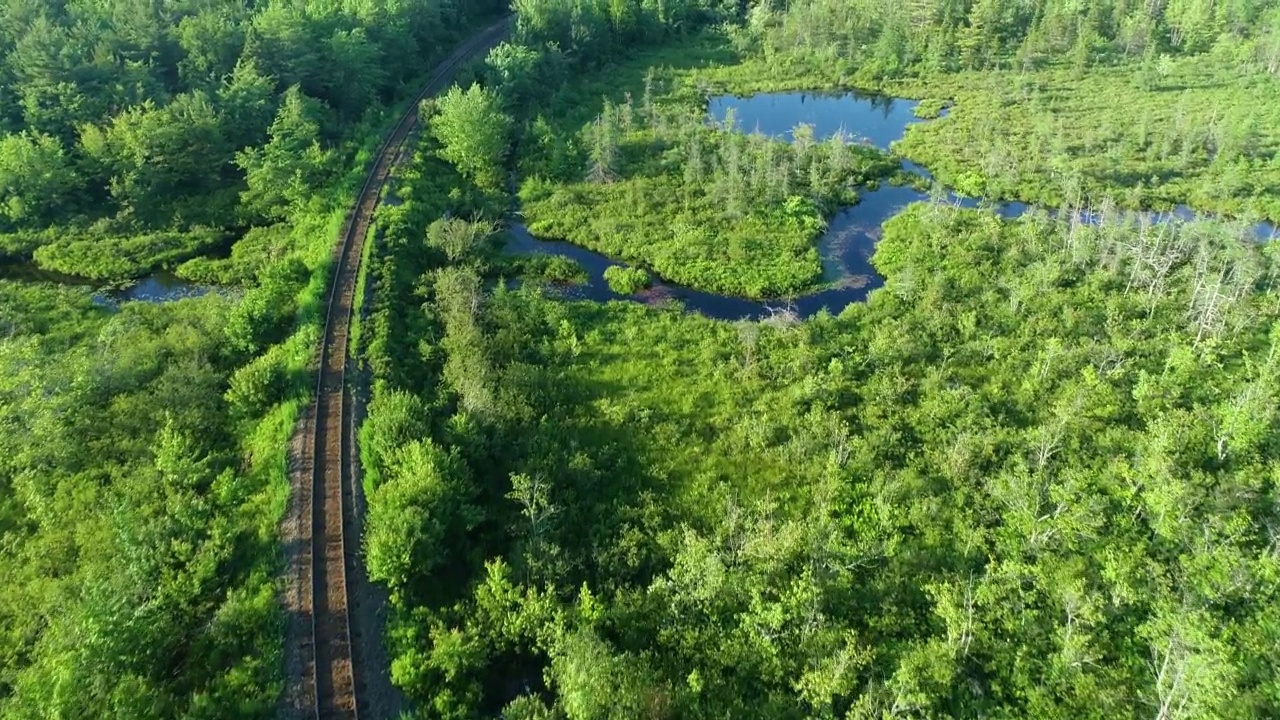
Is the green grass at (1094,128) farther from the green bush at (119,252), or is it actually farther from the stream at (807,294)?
the green bush at (119,252)

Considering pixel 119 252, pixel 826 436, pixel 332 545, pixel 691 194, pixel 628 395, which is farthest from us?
pixel 691 194

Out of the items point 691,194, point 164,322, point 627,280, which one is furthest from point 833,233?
point 164,322

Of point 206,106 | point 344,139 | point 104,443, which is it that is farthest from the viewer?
point 344,139

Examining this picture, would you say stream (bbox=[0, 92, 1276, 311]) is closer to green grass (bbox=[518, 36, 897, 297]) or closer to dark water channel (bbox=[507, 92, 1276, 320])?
dark water channel (bbox=[507, 92, 1276, 320])

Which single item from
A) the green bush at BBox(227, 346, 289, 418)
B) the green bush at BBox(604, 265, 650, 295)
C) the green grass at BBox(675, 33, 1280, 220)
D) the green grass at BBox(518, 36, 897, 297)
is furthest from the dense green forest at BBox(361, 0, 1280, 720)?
the green bush at BBox(227, 346, 289, 418)

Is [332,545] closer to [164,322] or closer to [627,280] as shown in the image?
[164,322]

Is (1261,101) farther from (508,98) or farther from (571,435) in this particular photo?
(571,435)

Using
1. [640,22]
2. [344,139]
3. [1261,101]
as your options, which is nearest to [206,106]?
[344,139]
